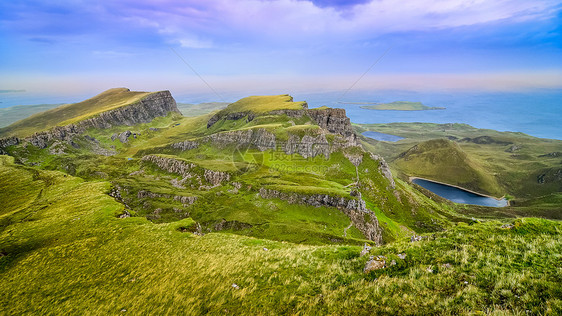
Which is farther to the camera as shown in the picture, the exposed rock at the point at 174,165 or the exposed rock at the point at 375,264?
the exposed rock at the point at 174,165

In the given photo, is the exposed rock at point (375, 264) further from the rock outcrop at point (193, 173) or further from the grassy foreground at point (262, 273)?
the rock outcrop at point (193, 173)

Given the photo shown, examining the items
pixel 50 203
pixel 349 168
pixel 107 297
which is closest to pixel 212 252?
pixel 107 297

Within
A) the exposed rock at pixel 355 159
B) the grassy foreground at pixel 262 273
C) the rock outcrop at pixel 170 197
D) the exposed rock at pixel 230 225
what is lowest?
the exposed rock at pixel 230 225

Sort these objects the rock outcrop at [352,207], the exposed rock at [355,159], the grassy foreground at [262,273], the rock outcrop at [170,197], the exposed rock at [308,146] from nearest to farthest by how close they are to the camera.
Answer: the grassy foreground at [262,273] < the rock outcrop at [352,207] < the rock outcrop at [170,197] < the exposed rock at [355,159] < the exposed rock at [308,146]

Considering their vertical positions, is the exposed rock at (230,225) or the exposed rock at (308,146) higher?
the exposed rock at (308,146)

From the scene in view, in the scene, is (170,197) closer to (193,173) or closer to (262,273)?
(193,173)

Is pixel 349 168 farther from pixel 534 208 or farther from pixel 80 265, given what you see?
pixel 534 208

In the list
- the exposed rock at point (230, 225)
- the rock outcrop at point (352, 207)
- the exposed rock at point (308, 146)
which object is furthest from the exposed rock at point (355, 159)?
the exposed rock at point (230, 225)

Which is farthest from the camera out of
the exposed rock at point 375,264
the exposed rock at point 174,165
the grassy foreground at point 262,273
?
the exposed rock at point 174,165
